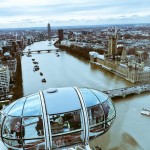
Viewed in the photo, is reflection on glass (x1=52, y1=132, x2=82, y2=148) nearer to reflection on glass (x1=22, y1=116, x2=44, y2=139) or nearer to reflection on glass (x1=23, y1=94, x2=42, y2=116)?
reflection on glass (x1=22, y1=116, x2=44, y2=139)

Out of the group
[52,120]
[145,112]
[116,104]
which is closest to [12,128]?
[52,120]

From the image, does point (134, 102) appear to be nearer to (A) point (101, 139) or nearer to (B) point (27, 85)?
(A) point (101, 139)

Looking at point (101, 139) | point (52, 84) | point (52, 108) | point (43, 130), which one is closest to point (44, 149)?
point (43, 130)

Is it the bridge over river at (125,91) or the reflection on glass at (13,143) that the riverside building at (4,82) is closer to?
the bridge over river at (125,91)

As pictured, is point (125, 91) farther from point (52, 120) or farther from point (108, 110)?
point (52, 120)

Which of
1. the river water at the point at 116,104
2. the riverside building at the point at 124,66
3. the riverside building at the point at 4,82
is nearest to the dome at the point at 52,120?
the river water at the point at 116,104

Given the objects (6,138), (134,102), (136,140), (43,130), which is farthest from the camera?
(134,102)

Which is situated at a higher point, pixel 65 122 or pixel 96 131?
pixel 65 122

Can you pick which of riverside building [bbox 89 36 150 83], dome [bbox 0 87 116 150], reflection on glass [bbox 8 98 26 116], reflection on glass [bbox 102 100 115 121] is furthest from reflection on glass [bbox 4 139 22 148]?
riverside building [bbox 89 36 150 83]
